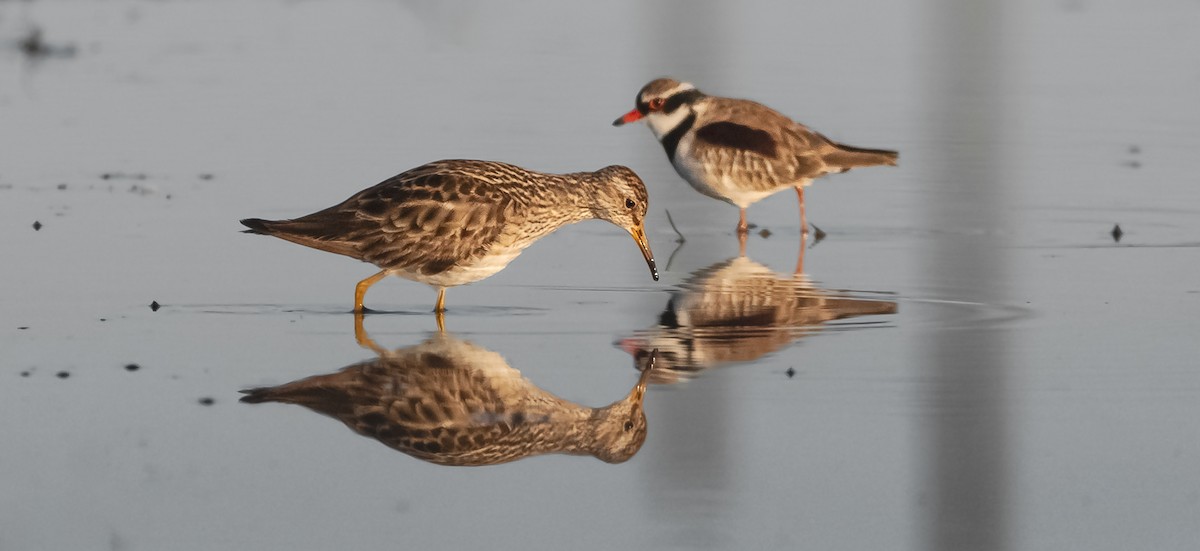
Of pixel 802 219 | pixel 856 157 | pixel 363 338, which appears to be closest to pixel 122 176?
pixel 802 219

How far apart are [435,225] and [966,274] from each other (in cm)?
284

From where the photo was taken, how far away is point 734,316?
8953 mm

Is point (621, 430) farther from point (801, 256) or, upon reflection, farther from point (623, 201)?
point (801, 256)

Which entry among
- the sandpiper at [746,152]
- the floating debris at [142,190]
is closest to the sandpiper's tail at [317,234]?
the floating debris at [142,190]

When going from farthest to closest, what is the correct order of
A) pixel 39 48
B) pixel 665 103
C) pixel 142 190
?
pixel 39 48 < pixel 665 103 < pixel 142 190

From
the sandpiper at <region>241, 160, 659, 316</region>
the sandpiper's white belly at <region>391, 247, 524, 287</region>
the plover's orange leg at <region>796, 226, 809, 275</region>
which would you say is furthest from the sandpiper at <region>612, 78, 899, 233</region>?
the sandpiper's white belly at <region>391, 247, 524, 287</region>

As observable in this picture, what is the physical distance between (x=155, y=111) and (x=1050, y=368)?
346 inches

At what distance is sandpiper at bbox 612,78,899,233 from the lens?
1218 centimetres

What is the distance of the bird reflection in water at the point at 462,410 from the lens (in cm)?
663

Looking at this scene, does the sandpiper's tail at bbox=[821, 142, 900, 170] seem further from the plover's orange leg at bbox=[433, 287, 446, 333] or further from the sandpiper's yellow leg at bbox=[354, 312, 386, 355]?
the sandpiper's yellow leg at bbox=[354, 312, 386, 355]

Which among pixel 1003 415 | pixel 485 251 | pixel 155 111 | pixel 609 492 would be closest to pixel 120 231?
pixel 485 251

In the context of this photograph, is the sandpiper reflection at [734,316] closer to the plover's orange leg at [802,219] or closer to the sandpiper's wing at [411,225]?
the sandpiper's wing at [411,225]

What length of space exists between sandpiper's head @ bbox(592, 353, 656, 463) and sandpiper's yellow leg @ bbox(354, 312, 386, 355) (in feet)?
4.14

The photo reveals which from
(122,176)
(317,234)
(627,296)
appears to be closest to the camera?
(317,234)
